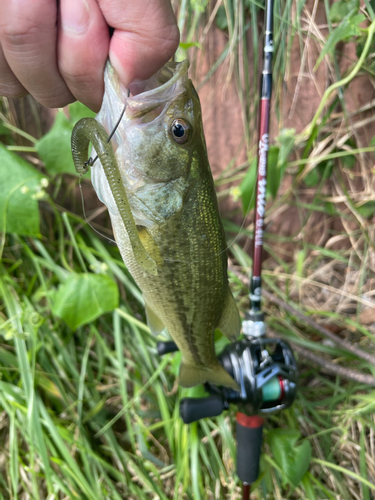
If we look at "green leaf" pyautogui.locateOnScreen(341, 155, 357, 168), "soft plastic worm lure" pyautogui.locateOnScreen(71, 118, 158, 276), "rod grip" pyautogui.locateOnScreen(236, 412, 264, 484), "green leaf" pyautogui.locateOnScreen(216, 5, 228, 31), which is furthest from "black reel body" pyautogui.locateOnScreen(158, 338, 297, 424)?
"green leaf" pyautogui.locateOnScreen(216, 5, 228, 31)

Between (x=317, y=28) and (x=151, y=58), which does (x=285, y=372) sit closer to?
(x=151, y=58)

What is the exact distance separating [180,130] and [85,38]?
0.88 feet

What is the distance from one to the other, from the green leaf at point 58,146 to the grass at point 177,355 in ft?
→ 0.19

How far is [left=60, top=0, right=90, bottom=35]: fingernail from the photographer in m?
0.62

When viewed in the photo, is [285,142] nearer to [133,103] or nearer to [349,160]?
[349,160]

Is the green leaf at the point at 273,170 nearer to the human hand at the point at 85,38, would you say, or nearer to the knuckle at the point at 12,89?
the human hand at the point at 85,38

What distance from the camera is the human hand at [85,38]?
2.00 ft

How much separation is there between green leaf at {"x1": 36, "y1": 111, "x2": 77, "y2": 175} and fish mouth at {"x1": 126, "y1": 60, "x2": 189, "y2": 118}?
727mm

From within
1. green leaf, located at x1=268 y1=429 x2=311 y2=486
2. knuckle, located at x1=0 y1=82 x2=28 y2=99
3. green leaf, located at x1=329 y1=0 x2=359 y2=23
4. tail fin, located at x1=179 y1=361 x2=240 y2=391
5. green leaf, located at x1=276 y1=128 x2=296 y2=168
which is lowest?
green leaf, located at x1=268 y1=429 x2=311 y2=486

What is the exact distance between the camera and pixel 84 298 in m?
1.37

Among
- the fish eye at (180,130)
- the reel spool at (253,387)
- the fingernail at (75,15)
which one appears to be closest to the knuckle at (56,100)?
the fingernail at (75,15)

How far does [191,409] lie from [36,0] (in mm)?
1204

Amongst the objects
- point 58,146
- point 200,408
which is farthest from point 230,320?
point 58,146

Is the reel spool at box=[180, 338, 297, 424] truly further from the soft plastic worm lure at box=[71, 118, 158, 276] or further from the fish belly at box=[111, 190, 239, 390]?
the soft plastic worm lure at box=[71, 118, 158, 276]
